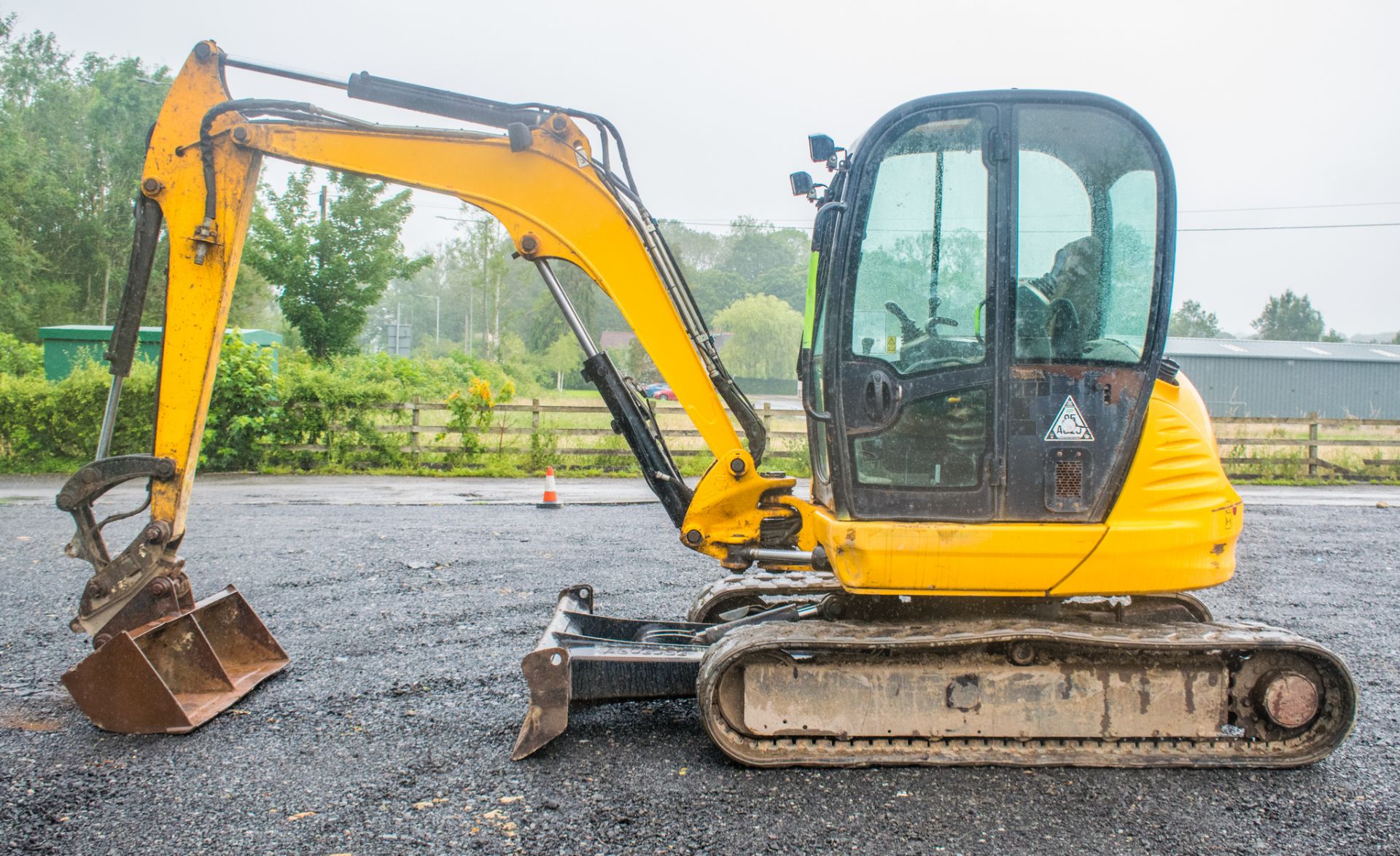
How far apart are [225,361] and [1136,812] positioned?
14.3 m

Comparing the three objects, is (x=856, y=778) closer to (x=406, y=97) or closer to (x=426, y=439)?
(x=406, y=97)

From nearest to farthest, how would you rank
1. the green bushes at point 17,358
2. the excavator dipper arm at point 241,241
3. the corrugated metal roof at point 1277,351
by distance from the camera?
the excavator dipper arm at point 241,241 < the green bushes at point 17,358 < the corrugated metal roof at point 1277,351

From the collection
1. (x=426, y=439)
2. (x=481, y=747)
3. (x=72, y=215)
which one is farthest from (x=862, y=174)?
(x=72, y=215)

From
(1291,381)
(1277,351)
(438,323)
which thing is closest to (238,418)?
(1291,381)

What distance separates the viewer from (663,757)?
3791mm

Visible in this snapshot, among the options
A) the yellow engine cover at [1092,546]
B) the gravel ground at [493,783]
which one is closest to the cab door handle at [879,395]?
the yellow engine cover at [1092,546]

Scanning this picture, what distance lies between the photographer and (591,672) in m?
3.94

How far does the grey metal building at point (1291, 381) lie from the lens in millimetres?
36656

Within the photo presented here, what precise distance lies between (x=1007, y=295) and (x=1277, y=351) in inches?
1607

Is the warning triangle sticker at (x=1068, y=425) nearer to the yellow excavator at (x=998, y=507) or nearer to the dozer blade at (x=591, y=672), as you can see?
the yellow excavator at (x=998, y=507)

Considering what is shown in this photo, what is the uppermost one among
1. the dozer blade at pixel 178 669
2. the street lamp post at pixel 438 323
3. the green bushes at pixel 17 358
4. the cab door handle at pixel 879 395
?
the street lamp post at pixel 438 323

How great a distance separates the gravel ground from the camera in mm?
3113

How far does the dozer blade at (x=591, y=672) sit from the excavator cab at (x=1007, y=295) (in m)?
1.18

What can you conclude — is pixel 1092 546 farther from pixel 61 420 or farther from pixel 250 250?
pixel 250 250
